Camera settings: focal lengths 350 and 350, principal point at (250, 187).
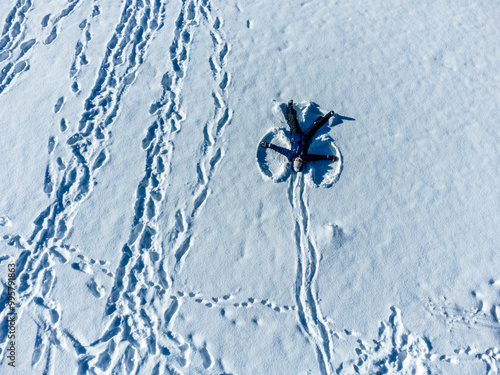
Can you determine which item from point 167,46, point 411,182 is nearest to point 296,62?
point 167,46

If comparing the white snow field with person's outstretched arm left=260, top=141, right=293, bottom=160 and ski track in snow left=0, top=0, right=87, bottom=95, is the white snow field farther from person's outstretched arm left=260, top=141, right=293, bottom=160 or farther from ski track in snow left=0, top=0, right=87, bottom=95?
person's outstretched arm left=260, top=141, right=293, bottom=160

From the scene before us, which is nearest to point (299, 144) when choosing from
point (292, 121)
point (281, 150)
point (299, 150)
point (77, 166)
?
point (299, 150)

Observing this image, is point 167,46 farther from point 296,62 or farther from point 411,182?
point 411,182

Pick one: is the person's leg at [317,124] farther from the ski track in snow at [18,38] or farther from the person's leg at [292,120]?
the ski track in snow at [18,38]

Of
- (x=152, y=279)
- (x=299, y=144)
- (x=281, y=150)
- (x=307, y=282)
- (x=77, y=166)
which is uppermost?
(x=299, y=144)

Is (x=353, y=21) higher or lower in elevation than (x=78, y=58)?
higher

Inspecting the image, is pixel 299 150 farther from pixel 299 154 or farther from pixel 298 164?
pixel 298 164

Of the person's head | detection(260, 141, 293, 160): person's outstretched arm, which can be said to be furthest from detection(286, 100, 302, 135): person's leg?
the person's head
